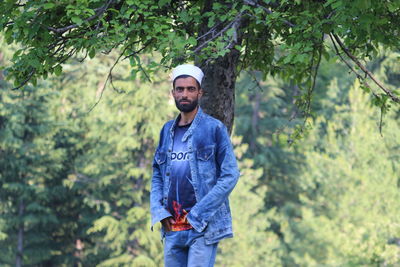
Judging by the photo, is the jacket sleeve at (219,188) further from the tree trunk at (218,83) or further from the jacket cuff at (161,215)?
the tree trunk at (218,83)

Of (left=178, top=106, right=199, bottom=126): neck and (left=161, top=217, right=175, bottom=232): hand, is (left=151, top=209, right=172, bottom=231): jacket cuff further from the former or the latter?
(left=178, top=106, right=199, bottom=126): neck

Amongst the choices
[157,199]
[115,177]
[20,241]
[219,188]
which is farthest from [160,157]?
[20,241]

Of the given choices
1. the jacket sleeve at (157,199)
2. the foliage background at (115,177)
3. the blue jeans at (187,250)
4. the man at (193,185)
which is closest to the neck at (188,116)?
the man at (193,185)

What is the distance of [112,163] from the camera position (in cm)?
2516

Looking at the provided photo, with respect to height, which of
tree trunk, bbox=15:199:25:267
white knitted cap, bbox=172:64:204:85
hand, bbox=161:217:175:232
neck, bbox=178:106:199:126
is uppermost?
white knitted cap, bbox=172:64:204:85

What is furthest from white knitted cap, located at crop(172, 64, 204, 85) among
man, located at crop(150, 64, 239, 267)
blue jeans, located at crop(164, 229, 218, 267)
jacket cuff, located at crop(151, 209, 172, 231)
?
blue jeans, located at crop(164, 229, 218, 267)

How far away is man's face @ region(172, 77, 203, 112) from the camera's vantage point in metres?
4.73

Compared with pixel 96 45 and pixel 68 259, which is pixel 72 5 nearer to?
pixel 96 45

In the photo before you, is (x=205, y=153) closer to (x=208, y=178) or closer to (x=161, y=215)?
(x=208, y=178)

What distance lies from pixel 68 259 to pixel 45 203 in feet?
7.34

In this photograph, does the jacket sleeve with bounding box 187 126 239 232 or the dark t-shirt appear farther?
the dark t-shirt

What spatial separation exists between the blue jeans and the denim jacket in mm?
64

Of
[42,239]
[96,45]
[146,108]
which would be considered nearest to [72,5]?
[96,45]

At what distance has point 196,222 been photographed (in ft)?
15.0
